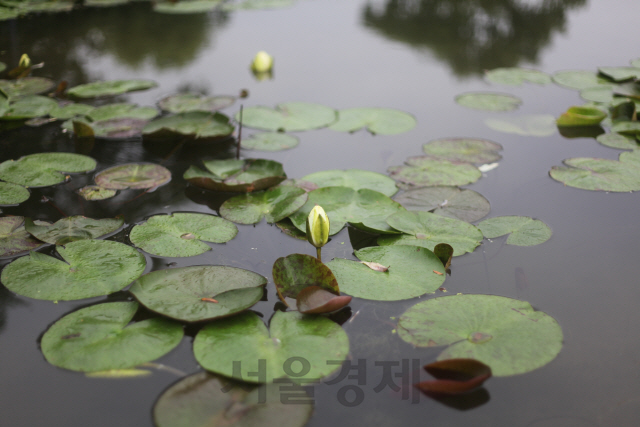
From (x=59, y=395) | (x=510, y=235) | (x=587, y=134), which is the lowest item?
(x=59, y=395)

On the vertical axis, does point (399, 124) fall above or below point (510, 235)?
above

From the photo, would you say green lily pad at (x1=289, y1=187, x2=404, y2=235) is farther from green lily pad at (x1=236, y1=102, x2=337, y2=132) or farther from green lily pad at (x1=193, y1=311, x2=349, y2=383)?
green lily pad at (x1=236, y1=102, x2=337, y2=132)

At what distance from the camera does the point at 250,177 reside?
1.89 metres

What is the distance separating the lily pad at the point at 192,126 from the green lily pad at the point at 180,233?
672 mm

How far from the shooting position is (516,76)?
3.01m

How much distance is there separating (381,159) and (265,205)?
646 mm

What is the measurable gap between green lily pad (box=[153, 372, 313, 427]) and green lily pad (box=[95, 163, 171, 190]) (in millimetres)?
1022

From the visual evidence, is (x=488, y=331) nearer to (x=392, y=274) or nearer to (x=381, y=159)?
(x=392, y=274)

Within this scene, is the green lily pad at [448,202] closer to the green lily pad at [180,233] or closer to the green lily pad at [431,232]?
the green lily pad at [431,232]

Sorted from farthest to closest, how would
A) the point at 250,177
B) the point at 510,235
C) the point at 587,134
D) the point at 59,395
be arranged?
the point at 587,134 → the point at 250,177 → the point at 510,235 → the point at 59,395

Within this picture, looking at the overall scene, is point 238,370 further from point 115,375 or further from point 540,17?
point 540,17

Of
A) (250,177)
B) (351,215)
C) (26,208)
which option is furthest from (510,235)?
(26,208)

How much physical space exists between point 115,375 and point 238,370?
29 cm

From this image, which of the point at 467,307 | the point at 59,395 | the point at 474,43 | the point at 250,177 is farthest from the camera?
the point at 474,43
